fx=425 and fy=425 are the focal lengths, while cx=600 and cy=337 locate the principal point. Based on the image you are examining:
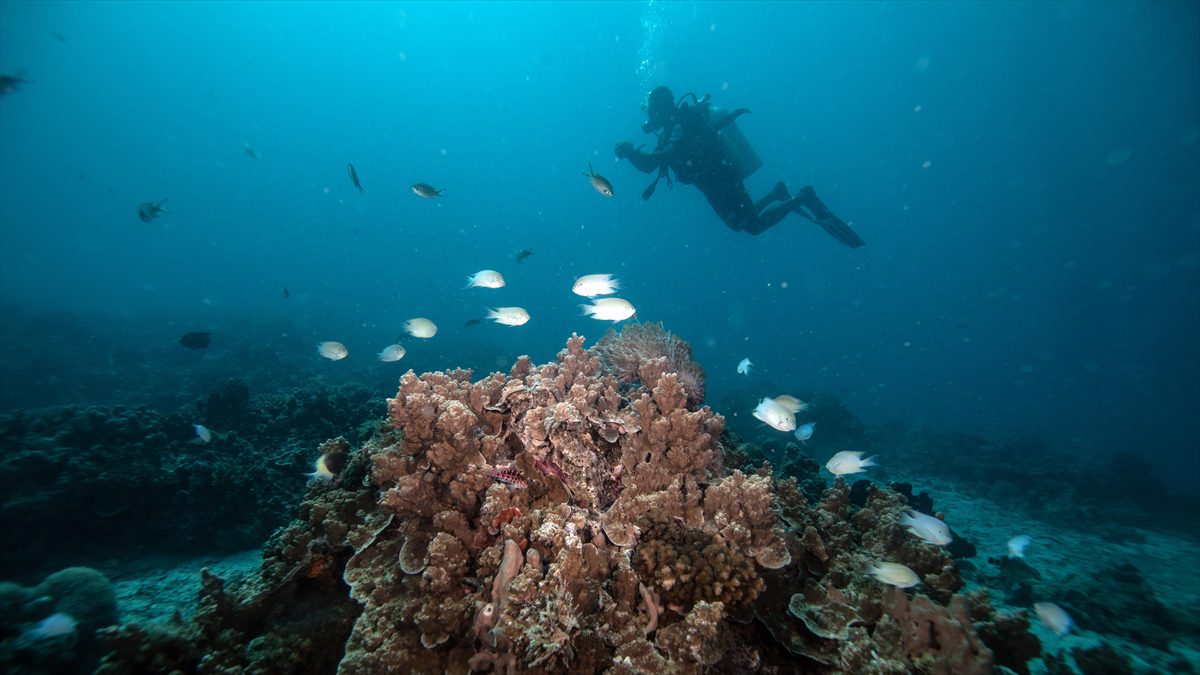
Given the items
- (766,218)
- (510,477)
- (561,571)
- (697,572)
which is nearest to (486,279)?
(510,477)

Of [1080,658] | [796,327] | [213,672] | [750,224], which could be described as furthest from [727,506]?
[796,327]

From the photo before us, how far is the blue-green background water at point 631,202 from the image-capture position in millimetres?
48625

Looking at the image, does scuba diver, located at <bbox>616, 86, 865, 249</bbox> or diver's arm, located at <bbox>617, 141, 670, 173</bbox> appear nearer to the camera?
diver's arm, located at <bbox>617, 141, 670, 173</bbox>

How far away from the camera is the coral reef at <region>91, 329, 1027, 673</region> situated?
2221 mm

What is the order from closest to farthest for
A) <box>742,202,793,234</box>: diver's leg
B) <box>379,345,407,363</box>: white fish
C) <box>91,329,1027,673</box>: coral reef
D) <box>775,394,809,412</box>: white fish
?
<box>91,329,1027,673</box>: coral reef
<box>775,394,809,412</box>: white fish
<box>379,345,407,363</box>: white fish
<box>742,202,793,234</box>: diver's leg

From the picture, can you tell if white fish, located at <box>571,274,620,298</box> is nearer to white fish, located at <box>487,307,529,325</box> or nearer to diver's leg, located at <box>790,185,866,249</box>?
white fish, located at <box>487,307,529,325</box>

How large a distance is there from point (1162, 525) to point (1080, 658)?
55.5 feet

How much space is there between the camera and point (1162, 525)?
14273 mm

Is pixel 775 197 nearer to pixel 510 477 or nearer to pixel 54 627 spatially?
pixel 510 477

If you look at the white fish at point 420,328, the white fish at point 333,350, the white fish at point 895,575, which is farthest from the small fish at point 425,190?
the white fish at point 895,575

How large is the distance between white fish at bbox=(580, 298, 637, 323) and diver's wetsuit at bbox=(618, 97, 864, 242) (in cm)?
1103

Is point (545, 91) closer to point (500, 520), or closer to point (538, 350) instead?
point (538, 350)

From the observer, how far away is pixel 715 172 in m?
16.0

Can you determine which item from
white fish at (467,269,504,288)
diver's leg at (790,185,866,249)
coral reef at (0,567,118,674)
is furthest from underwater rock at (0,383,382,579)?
diver's leg at (790,185,866,249)
